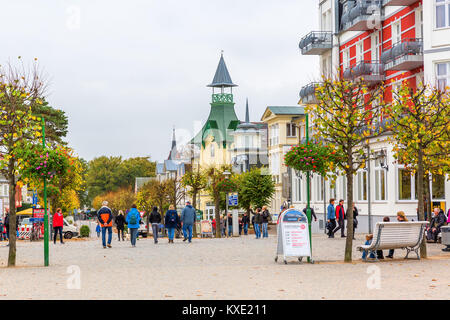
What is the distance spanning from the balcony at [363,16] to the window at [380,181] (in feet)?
23.4

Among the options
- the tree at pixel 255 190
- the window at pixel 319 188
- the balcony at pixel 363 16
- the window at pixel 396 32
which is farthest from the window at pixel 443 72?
the tree at pixel 255 190

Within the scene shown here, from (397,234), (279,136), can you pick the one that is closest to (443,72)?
(397,234)

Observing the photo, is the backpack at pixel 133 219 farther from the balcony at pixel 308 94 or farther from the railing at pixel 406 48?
the balcony at pixel 308 94

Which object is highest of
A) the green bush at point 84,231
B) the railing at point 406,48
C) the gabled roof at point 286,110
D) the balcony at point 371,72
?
the gabled roof at point 286,110

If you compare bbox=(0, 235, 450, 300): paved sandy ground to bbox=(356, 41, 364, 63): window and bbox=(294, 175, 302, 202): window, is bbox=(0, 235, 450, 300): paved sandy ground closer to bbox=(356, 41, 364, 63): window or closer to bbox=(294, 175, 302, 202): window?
bbox=(356, 41, 364, 63): window

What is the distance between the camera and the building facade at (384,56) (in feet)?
114

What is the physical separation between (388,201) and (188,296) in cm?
2766

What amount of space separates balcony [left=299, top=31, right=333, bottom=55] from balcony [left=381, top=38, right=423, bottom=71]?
34.6 feet

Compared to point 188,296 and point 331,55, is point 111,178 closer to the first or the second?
point 331,55

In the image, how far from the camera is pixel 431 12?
34656 millimetres

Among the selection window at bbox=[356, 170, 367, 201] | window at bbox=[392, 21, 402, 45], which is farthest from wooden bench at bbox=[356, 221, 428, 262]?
window at bbox=[356, 170, 367, 201]

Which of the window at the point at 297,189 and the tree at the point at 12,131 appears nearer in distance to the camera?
the tree at the point at 12,131

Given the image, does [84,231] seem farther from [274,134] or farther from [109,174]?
[109,174]

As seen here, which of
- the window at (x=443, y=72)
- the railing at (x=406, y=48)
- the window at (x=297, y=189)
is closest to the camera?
the window at (x=443, y=72)
